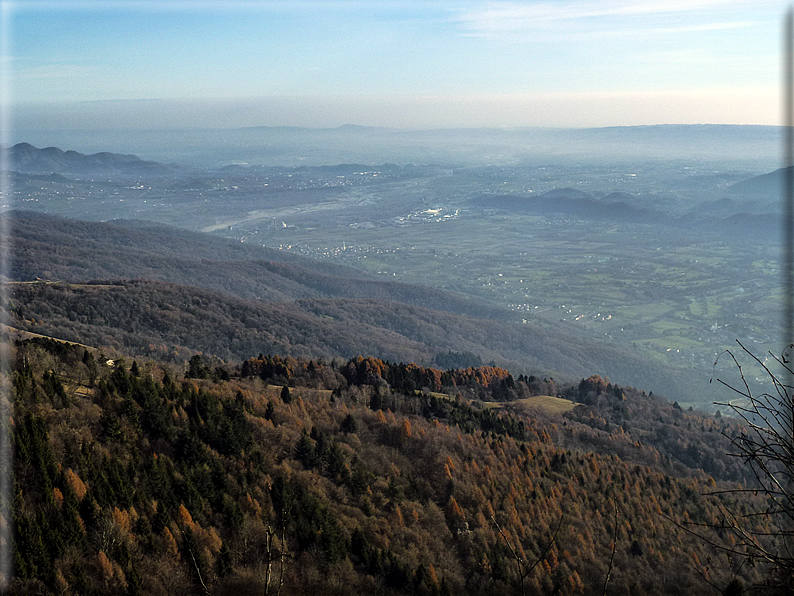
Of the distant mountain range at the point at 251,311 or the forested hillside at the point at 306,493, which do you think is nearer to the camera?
the forested hillside at the point at 306,493

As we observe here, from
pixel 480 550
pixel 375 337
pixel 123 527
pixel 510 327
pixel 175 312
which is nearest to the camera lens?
pixel 123 527

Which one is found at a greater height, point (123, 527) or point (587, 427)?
point (123, 527)

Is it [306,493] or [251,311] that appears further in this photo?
[251,311]

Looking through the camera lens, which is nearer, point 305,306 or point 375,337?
point 375,337

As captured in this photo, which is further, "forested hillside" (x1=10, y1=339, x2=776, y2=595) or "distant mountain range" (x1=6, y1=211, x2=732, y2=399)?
"distant mountain range" (x1=6, y1=211, x2=732, y2=399)

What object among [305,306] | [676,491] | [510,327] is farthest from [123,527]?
[510,327]

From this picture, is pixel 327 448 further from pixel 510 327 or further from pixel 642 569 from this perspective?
pixel 510 327

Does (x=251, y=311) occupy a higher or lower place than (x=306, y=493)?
lower

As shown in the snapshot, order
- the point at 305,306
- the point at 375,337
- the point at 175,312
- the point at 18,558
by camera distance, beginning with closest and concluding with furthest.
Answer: the point at 18,558 < the point at 175,312 < the point at 375,337 < the point at 305,306
